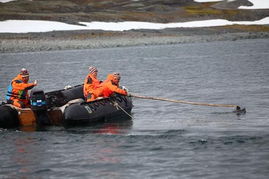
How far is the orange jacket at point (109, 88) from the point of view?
23438mm

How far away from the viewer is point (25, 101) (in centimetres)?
2344

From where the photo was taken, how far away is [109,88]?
23.6 m

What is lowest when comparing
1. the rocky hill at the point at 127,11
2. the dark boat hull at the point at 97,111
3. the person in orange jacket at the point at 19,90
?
the dark boat hull at the point at 97,111

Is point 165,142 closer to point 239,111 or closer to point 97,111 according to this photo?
point 97,111

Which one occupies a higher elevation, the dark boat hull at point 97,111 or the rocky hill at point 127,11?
the rocky hill at point 127,11

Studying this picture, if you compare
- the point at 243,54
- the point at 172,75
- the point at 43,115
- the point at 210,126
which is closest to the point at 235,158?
the point at 210,126

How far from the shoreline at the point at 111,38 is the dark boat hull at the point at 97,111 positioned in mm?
53199

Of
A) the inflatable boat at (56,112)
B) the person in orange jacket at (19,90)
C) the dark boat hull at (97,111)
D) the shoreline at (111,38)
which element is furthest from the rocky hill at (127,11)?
the inflatable boat at (56,112)

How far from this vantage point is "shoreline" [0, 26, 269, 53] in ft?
252

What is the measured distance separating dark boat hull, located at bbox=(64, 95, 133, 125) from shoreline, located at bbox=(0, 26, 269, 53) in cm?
5320

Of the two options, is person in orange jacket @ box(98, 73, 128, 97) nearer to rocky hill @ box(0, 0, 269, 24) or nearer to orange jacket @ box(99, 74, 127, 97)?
orange jacket @ box(99, 74, 127, 97)

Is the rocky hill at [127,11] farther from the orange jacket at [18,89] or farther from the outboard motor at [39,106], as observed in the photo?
the outboard motor at [39,106]

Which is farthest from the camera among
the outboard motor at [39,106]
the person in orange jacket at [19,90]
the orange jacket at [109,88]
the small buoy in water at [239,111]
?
the small buoy in water at [239,111]

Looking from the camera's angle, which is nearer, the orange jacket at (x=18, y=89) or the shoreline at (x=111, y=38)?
the orange jacket at (x=18, y=89)
